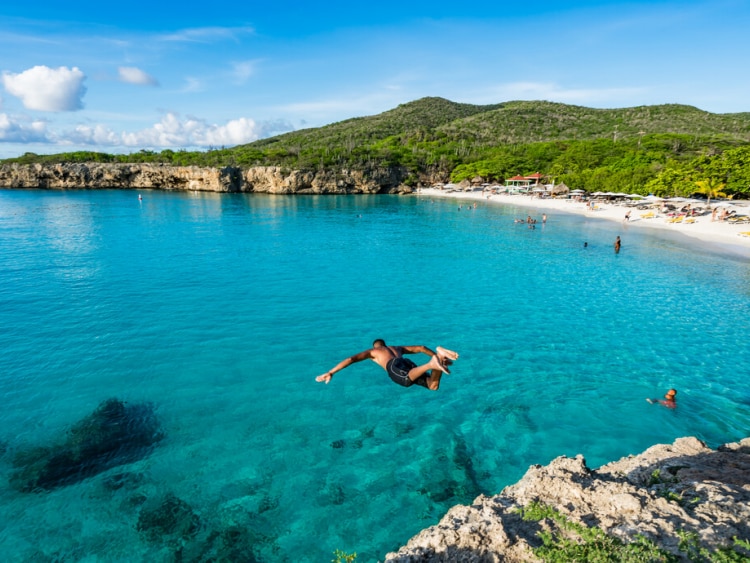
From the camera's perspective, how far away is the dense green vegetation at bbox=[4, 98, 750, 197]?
67394 mm

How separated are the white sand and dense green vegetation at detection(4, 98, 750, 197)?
26.1ft

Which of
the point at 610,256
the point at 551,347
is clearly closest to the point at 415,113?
the point at 610,256

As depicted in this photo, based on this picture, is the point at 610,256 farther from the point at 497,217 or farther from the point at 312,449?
the point at 312,449

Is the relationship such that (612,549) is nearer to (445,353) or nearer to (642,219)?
(445,353)

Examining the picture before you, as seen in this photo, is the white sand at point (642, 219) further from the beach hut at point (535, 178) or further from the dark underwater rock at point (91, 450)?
the dark underwater rock at point (91, 450)

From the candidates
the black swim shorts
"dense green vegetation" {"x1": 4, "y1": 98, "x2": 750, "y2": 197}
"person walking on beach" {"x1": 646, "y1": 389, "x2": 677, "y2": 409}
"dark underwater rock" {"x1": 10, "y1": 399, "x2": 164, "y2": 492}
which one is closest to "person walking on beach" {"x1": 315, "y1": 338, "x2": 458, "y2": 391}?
the black swim shorts

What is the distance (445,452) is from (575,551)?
632cm

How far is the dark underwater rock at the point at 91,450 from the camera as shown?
9.62 m

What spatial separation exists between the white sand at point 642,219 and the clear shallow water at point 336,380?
37.0ft

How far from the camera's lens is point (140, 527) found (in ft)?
27.3

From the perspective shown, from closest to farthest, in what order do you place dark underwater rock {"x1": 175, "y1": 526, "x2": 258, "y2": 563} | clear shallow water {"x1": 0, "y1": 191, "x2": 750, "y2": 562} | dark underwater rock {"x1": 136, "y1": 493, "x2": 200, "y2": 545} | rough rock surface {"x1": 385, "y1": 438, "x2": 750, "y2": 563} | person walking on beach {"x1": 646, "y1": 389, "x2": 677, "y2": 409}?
rough rock surface {"x1": 385, "y1": 438, "x2": 750, "y2": 563}, dark underwater rock {"x1": 175, "y1": 526, "x2": 258, "y2": 563}, dark underwater rock {"x1": 136, "y1": 493, "x2": 200, "y2": 545}, clear shallow water {"x1": 0, "y1": 191, "x2": 750, "y2": 562}, person walking on beach {"x1": 646, "y1": 389, "x2": 677, "y2": 409}

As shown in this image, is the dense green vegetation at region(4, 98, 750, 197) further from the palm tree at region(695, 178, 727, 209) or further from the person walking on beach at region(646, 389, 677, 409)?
the person walking on beach at region(646, 389, 677, 409)

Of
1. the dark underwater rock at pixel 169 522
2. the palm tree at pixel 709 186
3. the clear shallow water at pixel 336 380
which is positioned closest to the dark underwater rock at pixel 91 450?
the clear shallow water at pixel 336 380

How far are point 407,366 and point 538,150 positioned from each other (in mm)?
118832
